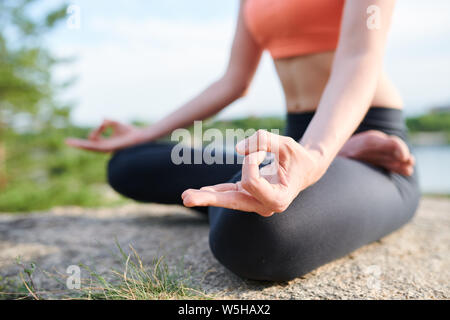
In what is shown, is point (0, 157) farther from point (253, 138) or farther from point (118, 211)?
point (253, 138)

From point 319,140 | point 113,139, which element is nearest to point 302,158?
point 319,140

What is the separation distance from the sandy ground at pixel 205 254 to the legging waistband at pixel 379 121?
1.60 feet

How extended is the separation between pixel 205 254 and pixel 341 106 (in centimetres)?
78

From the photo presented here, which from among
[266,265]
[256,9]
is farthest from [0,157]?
[266,265]

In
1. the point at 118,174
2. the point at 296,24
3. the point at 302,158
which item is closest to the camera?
the point at 302,158

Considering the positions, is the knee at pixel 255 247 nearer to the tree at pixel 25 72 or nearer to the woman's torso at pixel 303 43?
the woman's torso at pixel 303 43

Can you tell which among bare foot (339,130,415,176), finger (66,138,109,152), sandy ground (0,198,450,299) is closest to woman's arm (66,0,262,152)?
finger (66,138,109,152)

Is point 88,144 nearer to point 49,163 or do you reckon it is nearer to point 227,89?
point 227,89

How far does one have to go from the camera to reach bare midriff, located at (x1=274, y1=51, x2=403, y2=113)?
4.93 feet

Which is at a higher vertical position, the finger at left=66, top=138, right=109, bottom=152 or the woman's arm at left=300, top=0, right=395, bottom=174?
the woman's arm at left=300, top=0, right=395, bottom=174

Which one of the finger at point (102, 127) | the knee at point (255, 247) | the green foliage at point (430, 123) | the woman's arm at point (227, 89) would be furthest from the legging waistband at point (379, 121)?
the green foliage at point (430, 123)

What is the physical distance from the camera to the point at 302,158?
841 mm

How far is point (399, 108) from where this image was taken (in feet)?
5.16

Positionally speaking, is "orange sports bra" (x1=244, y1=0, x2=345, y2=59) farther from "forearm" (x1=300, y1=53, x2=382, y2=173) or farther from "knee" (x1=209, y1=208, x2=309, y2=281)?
"knee" (x1=209, y1=208, x2=309, y2=281)
